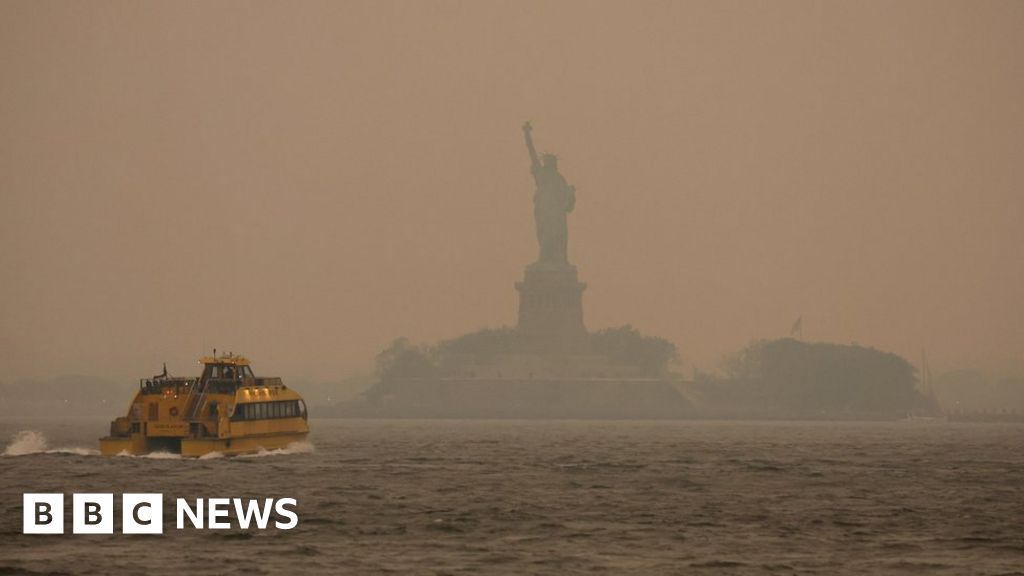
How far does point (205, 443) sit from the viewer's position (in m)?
100

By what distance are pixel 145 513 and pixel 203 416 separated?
114 ft

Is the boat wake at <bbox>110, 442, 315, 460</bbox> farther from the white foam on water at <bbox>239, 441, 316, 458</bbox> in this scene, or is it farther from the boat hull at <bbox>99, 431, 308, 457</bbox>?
the boat hull at <bbox>99, 431, 308, 457</bbox>

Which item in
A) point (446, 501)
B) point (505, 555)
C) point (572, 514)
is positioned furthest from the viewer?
point (446, 501)

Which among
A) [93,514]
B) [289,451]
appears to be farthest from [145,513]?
[289,451]

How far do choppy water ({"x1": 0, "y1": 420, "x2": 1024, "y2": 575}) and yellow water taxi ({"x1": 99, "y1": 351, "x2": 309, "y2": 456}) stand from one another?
1249 millimetres

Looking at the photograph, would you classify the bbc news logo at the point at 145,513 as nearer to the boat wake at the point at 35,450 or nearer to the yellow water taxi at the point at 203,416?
the yellow water taxi at the point at 203,416

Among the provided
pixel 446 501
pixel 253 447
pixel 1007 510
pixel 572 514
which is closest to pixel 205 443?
pixel 253 447

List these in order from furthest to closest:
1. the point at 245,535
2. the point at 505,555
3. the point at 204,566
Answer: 1. the point at 245,535
2. the point at 505,555
3. the point at 204,566

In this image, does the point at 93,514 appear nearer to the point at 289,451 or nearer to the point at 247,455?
the point at 247,455

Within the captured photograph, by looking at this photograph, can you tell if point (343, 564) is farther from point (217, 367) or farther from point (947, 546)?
point (217, 367)

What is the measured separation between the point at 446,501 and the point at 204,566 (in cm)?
2318

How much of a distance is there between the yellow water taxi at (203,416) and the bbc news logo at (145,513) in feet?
80.1

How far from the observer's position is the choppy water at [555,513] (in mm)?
54656

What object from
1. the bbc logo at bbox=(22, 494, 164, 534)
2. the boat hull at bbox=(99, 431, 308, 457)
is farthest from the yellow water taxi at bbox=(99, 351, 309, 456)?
the bbc logo at bbox=(22, 494, 164, 534)
